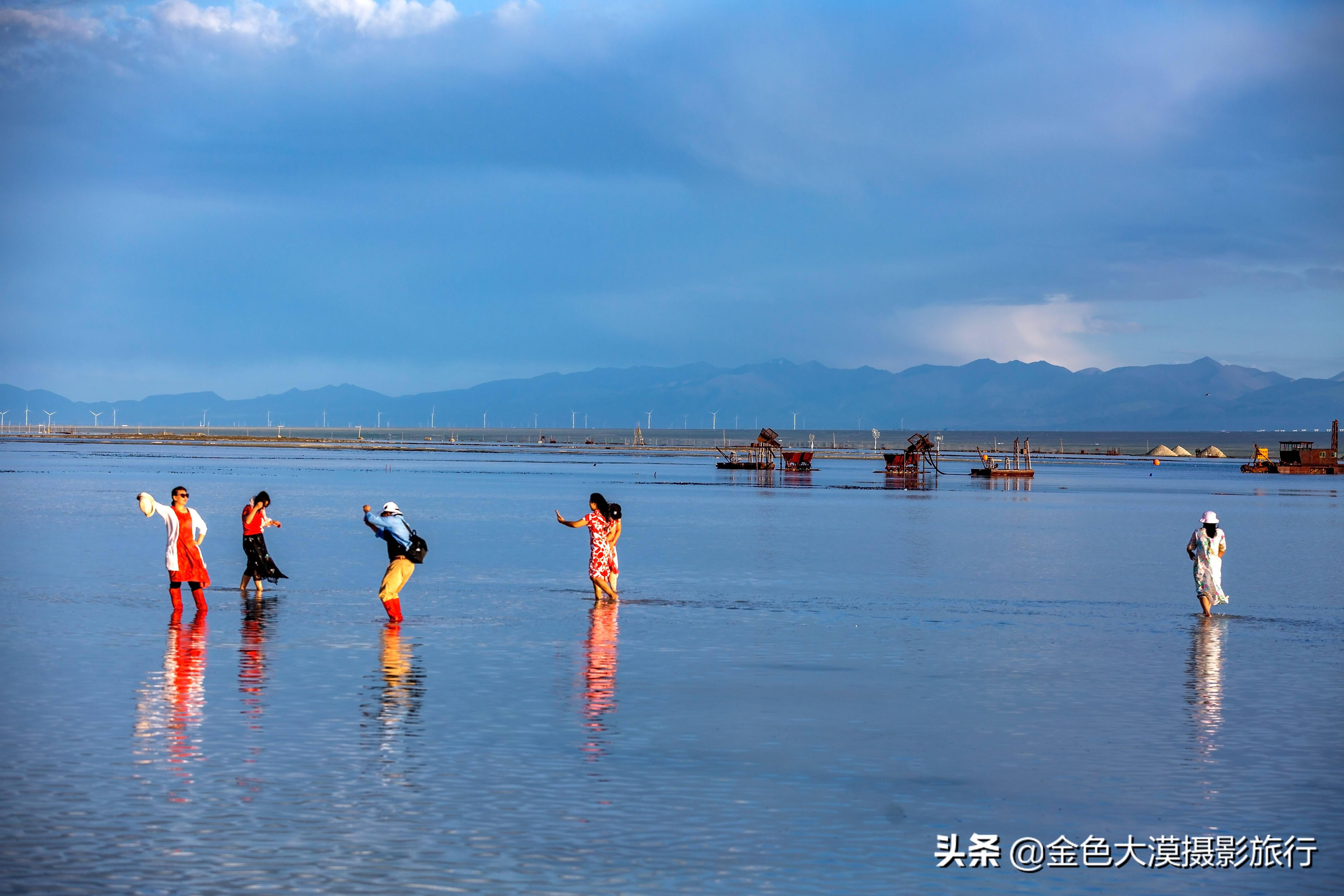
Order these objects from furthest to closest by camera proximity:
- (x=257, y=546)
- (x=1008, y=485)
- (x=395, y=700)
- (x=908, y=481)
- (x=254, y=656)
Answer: (x=908, y=481), (x=1008, y=485), (x=257, y=546), (x=254, y=656), (x=395, y=700)

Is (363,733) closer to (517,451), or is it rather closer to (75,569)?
(75,569)

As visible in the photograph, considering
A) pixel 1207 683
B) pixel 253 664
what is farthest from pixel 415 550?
pixel 1207 683

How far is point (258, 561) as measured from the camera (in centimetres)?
2191

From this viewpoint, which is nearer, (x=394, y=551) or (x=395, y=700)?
(x=395, y=700)

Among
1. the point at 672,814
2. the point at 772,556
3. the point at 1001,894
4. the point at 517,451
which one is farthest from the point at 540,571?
the point at 517,451

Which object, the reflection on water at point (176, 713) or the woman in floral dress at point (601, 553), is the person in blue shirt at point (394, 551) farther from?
the woman in floral dress at point (601, 553)

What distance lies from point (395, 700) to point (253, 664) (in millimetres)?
2647

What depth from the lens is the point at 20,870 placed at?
797 centimetres

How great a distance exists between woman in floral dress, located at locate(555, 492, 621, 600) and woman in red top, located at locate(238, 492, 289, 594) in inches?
173

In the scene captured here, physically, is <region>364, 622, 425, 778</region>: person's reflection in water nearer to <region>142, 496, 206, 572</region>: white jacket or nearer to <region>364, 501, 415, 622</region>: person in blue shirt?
<region>364, 501, 415, 622</region>: person in blue shirt

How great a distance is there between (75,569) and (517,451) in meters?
147

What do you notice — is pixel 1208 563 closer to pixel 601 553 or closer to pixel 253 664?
pixel 601 553

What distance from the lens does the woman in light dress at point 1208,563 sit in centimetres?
2070

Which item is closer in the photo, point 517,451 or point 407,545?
point 407,545
